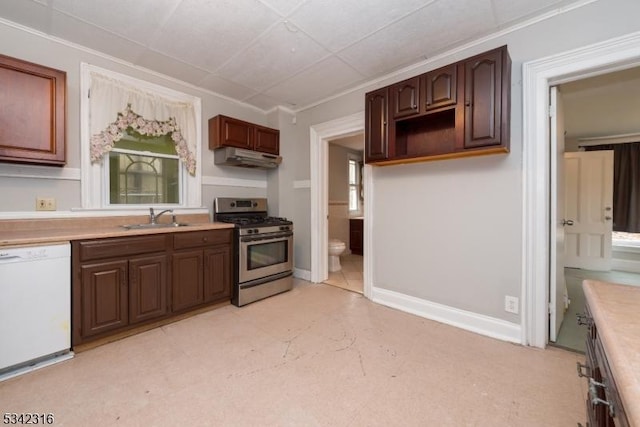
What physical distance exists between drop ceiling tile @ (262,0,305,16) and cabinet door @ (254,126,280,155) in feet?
5.80

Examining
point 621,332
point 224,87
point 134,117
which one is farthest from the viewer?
point 224,87

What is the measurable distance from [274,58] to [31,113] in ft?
6.44

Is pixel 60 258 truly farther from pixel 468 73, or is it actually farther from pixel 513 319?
pixel 513 319

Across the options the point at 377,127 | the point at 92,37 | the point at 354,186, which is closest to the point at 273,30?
the point at 377,127

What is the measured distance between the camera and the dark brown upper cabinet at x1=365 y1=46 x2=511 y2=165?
1990mm

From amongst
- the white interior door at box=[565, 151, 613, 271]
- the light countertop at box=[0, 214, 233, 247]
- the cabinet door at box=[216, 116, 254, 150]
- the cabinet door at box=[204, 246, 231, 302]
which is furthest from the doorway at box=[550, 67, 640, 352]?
the light countertop at box=[0, 214, 233, 247]

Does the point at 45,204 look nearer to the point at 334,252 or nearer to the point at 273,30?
the point at 273,30

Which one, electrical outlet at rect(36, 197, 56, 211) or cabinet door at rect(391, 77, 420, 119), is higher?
cabinet door at rect(391, 77, 420, 119)

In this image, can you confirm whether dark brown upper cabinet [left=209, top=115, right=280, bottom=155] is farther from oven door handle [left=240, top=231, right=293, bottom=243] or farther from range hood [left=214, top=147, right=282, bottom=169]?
oven door handle [left=240, top=231, right=293, bottom=243]

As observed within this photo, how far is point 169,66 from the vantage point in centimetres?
279

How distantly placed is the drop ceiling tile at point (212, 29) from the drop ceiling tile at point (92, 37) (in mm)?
253

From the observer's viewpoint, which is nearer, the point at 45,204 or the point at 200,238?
the point at 45,204

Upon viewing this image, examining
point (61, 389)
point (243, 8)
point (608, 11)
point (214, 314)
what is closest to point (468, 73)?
point (608, 11)

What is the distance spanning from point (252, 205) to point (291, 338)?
6.66ft
